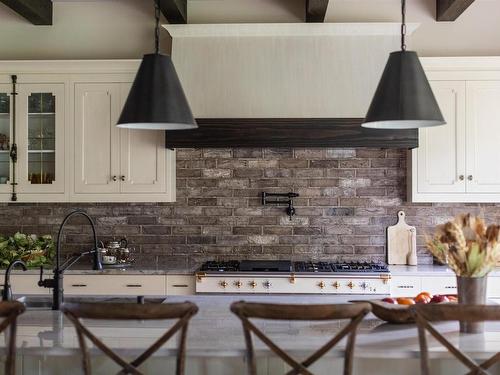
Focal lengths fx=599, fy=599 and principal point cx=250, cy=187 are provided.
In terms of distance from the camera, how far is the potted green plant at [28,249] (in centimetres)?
451

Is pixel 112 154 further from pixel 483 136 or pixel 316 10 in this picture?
pixel 483 136

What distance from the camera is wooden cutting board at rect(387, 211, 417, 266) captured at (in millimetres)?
4789

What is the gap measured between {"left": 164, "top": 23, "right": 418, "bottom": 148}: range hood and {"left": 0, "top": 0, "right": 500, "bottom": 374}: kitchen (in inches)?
0.4

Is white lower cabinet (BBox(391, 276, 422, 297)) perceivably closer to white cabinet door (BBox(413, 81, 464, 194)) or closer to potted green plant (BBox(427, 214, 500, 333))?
white cabinet door (BBox(413, 81, 464, 194))

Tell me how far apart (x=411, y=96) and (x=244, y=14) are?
107 inches

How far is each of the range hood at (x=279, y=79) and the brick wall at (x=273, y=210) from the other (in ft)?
1.61

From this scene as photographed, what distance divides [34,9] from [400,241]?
3378 millimetres

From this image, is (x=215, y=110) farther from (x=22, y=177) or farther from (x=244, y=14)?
(x=22, y=177)

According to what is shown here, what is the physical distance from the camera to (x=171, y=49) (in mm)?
4848

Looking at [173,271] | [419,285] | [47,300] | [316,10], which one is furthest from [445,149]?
[47,300]

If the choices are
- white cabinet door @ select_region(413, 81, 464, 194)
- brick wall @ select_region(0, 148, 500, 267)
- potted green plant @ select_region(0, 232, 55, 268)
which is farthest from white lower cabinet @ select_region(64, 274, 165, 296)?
white cabinet door @ select_region(413, 81, 464, 194)

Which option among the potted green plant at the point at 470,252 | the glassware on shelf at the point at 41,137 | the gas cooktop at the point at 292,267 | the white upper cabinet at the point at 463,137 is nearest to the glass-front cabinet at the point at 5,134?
the glassware on shelf at the point at 41,137

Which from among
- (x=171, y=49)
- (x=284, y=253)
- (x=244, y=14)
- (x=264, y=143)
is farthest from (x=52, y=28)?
(x=284, y=253)

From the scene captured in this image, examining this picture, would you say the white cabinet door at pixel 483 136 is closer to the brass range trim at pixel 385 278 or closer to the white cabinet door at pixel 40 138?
the brass range trim at pixel 385 278
